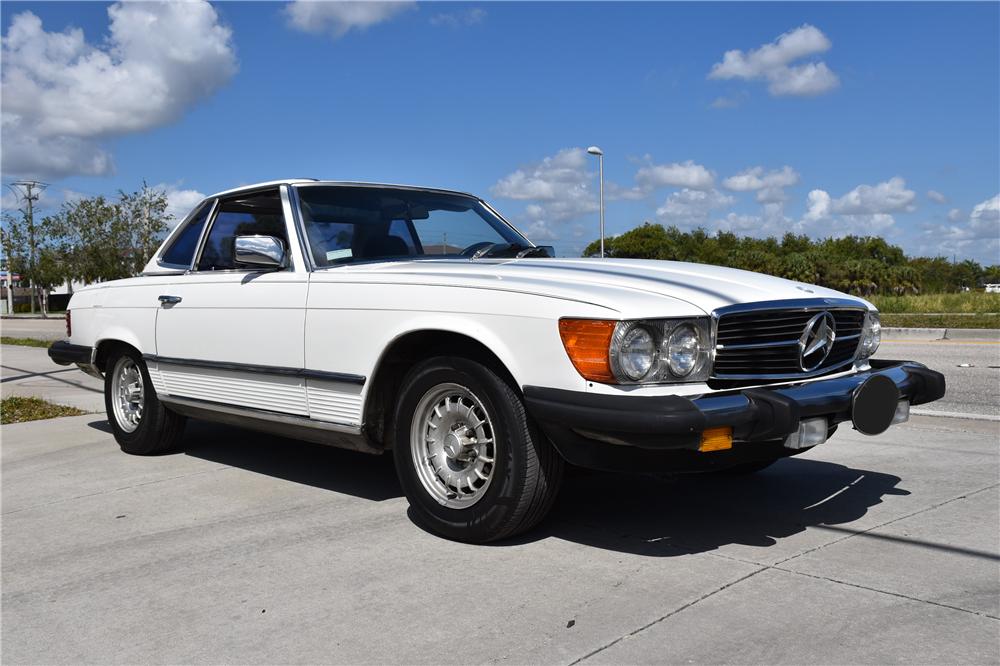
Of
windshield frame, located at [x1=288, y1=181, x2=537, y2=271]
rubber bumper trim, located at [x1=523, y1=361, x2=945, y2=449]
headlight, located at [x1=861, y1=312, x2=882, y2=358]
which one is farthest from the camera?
windshield frame, located at [x1=288, y1=181, x2=537, y2=271]

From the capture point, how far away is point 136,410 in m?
5.73

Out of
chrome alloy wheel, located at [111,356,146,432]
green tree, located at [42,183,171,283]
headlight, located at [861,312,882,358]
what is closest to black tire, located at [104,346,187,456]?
chrome alloy wheel, located at [111,356,146,432]

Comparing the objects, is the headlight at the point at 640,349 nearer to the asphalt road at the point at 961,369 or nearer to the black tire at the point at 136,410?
the black tire at the point at 136,410

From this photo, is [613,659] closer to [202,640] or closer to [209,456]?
[202,640]

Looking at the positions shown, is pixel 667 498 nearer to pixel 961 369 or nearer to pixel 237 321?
pixel 237 321

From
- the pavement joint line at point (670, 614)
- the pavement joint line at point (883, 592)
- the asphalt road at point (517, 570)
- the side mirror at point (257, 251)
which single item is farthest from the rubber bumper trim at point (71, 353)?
the pavement joint line at point (883, 592)

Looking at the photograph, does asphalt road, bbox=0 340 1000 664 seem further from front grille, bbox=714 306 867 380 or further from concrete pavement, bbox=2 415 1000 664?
front grille, bbox=714 306 867 380

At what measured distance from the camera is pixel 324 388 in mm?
4051

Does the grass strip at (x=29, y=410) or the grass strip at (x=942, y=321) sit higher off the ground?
the grass strip at (x=942, y=321)

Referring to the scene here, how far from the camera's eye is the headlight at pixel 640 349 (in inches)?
120

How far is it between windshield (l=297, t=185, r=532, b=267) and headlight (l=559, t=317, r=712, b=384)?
5.57 ft

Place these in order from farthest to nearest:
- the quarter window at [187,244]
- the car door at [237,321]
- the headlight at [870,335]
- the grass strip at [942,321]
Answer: the grass strip at [942,321] → the quarter window at [187,244] → the car door at [237,321] → the headlight at [870,335]

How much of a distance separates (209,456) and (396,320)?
2.58m

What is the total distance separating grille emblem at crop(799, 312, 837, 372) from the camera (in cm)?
352
